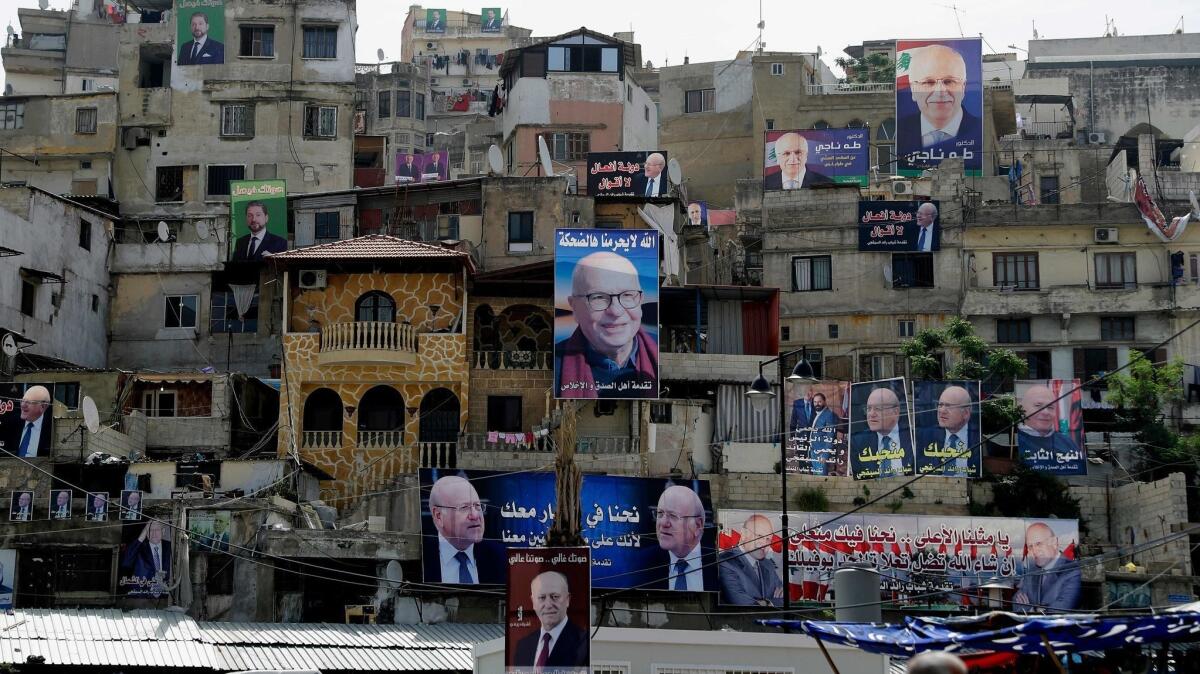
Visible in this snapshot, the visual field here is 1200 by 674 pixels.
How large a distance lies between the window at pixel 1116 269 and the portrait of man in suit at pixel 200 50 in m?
30.5

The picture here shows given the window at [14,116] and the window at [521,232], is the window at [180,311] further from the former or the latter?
the window at [14,116]

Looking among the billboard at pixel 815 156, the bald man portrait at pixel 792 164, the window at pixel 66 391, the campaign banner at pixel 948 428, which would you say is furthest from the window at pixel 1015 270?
the window at pixel 66 391

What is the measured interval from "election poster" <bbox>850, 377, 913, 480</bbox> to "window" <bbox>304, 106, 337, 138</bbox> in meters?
22.6

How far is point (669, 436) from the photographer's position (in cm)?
4612

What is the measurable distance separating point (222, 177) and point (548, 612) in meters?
39.4

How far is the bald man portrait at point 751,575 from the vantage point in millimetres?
40594

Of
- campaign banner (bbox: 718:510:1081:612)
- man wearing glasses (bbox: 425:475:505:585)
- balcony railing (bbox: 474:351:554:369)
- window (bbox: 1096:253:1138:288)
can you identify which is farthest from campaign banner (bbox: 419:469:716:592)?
window (bbox: 1096:253:1138:288)

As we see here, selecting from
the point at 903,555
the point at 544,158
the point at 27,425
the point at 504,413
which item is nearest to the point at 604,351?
the point at 504,413

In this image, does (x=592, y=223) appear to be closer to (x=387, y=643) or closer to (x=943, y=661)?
(x=387, y=643)

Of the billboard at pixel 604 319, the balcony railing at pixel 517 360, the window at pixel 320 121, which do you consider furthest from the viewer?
the window at pixel 320 121

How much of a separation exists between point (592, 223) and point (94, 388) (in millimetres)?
15717

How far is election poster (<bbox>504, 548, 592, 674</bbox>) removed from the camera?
21.4 meters

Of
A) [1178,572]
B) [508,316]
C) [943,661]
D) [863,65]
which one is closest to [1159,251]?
[1178,572]

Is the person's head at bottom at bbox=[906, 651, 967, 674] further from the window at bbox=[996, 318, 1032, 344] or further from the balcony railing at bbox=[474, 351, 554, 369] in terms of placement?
the window at bbox=[996, 318, 1032, 344]
